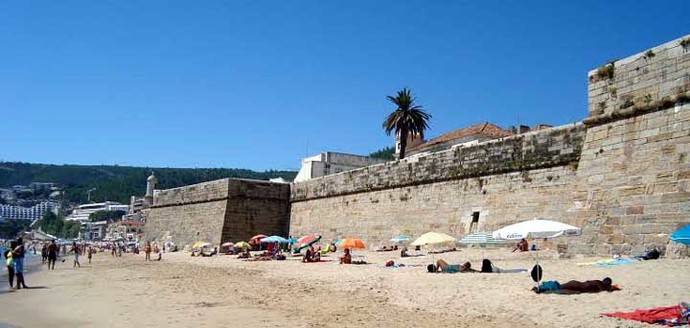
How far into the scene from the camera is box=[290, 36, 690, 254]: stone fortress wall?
11031 mm

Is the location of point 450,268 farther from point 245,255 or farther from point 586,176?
point 245,255

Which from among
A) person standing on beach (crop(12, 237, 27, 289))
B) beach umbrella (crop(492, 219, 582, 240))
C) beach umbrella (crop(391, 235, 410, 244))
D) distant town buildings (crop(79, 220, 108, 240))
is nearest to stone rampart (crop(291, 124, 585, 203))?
beach umbrella (crop(391, 235, 410, 244))

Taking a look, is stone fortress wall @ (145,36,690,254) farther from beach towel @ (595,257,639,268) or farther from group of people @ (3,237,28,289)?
group of people @ (3,237,28,289)

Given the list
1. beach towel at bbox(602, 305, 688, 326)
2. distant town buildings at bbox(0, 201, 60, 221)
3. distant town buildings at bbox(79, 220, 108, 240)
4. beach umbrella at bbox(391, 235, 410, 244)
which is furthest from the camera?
distant town buildings at bbox(0, 201, 60, 221)

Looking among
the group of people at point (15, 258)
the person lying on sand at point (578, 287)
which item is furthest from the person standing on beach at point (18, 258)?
the person lying on sand at point (578, 287)

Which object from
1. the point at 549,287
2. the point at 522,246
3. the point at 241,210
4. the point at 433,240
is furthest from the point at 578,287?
the point at 241,210

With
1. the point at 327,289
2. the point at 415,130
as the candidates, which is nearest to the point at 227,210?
the point at 415,130

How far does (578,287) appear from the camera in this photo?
859 cm

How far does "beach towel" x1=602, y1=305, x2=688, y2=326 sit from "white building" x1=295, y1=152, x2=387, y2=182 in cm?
3622

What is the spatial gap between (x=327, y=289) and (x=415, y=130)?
26436 mm

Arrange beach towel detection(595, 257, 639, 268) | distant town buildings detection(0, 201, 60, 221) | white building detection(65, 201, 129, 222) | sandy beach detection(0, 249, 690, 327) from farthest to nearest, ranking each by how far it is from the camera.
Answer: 1. distant town buildings detection(0, 201, 60, 221)
2. white building detection(65, 201, 129, 222)
3. beach towel detection(595, 257, 639, 268)
4. sandy beach detection(0, 249, 690, 327)

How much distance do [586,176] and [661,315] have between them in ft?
21.6

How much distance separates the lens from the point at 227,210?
29109mm

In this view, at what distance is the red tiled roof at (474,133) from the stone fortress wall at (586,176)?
11479mm
